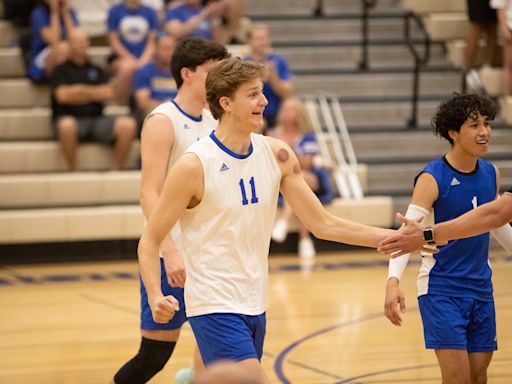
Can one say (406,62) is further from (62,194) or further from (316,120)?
(62,194)

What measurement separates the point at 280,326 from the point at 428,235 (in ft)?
10.8

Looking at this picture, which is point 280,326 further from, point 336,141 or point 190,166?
point 336,141

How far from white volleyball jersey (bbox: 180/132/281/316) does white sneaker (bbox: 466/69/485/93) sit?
29.7 ft

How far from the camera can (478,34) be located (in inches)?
517

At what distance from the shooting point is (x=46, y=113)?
1201cm

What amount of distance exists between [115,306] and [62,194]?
280cm

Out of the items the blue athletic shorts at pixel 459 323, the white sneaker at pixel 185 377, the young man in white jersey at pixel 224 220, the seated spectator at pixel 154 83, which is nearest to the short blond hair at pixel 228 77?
the young man in white jersey at pixel 224 220

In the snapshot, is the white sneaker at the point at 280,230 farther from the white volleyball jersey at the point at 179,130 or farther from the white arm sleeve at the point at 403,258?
the white arm sleeve at the point at 403,258

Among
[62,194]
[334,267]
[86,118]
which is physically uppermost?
[86,118]

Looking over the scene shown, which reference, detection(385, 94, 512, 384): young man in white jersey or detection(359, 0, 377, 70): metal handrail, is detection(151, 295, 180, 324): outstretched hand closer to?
detection(385, 94, 512, 384): young man in white jersey

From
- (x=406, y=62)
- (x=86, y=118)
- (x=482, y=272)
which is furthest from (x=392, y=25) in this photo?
(x=482, y=272)

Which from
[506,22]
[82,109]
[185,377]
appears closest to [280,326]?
[185,377]

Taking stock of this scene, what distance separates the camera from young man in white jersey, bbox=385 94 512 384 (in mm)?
4602

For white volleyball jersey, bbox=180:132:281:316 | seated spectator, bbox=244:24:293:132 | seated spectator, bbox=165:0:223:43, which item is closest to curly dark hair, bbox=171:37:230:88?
white volleyball jersey, bbox=180:132:281:316
